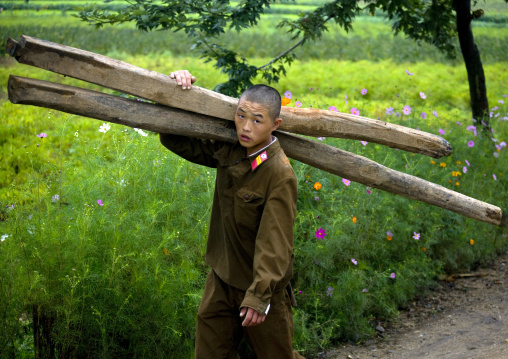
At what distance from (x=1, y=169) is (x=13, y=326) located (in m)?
3.58

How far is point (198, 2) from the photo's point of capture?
543 cm

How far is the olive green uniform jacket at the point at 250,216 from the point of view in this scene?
2.54 meters

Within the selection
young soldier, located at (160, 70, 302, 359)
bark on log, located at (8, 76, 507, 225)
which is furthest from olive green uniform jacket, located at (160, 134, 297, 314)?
bark on log, located at (8, 76, 507, 225)

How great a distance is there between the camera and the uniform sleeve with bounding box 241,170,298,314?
8.13 ft

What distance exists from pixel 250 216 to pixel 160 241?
1308 mm

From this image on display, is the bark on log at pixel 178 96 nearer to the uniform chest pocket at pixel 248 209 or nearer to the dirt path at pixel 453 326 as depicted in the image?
the uniform chest pocket at pixel 248 209

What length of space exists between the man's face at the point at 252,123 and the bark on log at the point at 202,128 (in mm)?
228

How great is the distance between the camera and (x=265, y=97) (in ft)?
8.76

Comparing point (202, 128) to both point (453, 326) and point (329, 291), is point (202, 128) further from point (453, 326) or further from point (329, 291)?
point (453, 326)

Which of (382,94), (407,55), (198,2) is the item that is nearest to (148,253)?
(198,2)

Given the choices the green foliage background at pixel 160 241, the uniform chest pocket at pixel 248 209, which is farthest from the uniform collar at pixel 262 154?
the green foliage background at pixel 160 241

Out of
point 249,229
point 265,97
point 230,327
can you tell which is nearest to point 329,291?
point 230,327

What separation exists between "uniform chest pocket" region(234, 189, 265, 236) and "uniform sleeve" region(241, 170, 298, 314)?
76 millimetres

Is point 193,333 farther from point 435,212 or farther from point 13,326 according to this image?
point 435,212
